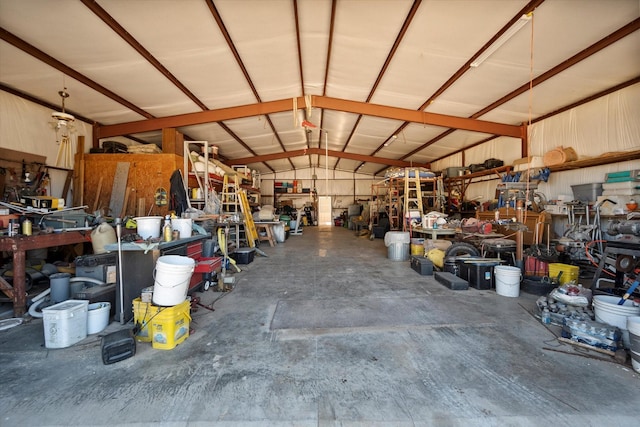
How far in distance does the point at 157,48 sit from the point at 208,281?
3.94m

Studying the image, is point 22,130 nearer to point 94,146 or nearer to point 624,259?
point 94,146

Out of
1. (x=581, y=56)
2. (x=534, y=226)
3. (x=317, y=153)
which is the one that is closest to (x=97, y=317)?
(x=581, y=56)

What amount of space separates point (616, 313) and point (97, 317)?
499 cm

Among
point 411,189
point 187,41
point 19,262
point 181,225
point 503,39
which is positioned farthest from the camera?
point 411,189

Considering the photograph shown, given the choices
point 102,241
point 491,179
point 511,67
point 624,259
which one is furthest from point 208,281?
point 491,179

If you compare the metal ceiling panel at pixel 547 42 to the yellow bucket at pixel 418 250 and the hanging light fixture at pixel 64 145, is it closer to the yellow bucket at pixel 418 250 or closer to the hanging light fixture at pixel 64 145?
the yellow bucket at pixel 418 250

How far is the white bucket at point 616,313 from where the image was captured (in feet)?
7.56

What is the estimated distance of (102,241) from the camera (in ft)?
12.2

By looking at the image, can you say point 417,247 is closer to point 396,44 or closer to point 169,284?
point 396,44

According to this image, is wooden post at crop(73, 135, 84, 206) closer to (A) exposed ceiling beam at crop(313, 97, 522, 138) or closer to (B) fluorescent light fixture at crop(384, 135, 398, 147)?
(A) exposed ceiling beam at crop(313, 97, 522, 138)

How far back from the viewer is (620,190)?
4805 mm

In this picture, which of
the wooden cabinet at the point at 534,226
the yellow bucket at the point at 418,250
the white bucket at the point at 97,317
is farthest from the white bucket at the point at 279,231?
the white bucket at the point at 97,317

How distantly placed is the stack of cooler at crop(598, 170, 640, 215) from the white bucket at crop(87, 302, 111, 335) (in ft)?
25.6

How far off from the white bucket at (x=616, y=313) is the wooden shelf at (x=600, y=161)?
4.01 meters
